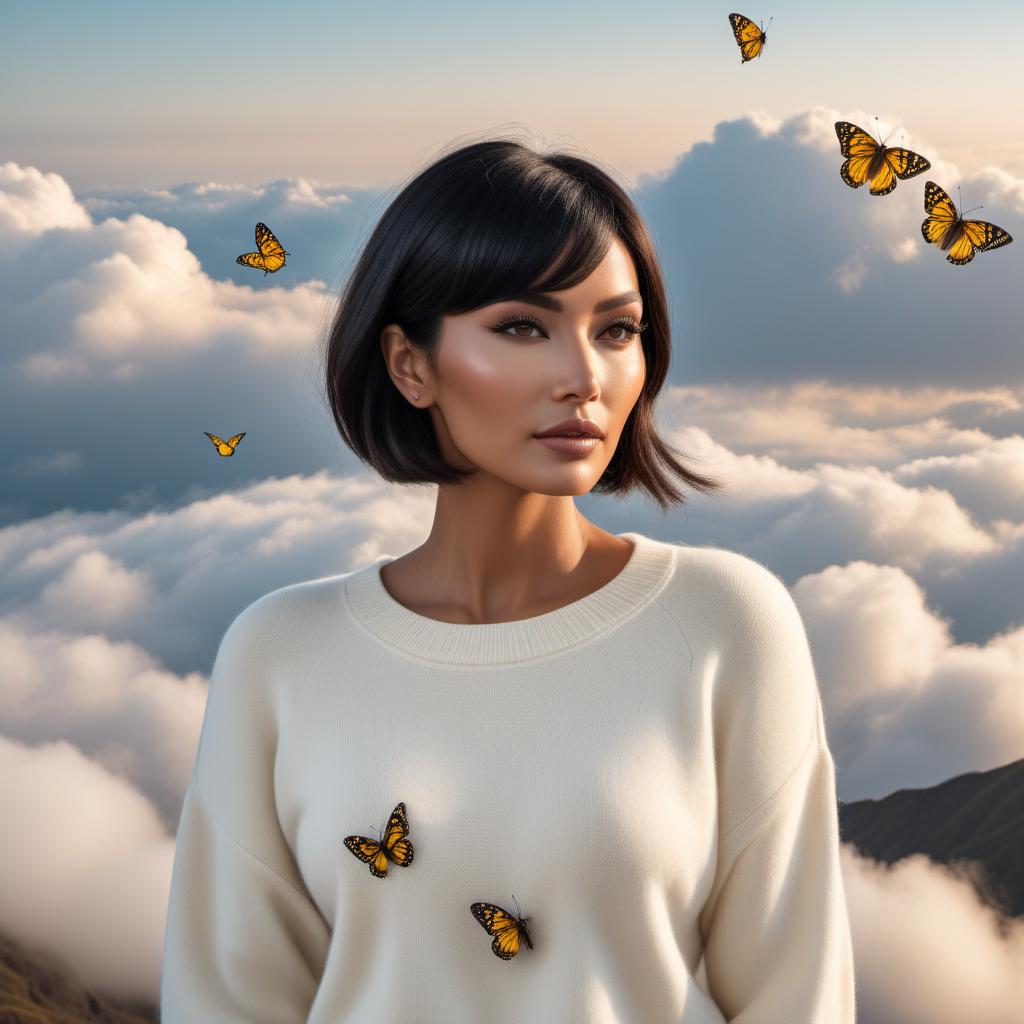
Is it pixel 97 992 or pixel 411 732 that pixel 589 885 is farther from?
pixel 97 992

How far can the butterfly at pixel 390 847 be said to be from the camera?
10.3ft

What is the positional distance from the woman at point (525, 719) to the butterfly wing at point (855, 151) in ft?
5.09

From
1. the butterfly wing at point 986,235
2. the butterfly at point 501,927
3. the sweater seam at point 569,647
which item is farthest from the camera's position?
the butterfly wing at point 986,235

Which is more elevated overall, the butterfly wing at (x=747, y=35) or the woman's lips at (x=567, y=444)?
the butterfly wing at (x=747, y=35)

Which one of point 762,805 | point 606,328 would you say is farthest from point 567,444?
point 762,805

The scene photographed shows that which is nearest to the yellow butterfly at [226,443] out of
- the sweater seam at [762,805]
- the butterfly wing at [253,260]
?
the butterfly wing at [253,260]

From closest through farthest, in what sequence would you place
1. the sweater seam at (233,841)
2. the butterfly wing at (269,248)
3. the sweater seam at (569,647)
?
the sweater seam at (569,647) → the sweater seam at (233,841) → the butterfly wing at (269,248)

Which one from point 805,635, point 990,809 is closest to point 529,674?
point 805,635

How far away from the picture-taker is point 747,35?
475cm

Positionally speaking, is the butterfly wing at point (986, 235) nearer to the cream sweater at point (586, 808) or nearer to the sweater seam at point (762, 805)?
the cream sweater at point (586, 808)

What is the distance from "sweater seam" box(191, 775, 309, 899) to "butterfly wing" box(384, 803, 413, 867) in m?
0.51

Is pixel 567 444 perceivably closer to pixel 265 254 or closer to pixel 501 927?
pixel 501 927

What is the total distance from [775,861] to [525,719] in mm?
730

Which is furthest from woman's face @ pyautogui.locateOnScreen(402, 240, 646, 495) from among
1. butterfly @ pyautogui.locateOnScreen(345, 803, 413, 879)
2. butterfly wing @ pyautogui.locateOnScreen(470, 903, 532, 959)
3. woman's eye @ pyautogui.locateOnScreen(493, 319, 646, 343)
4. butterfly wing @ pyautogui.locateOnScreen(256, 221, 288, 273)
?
butterfly wing @ pyautogui.locateOnScreen(256, 221, 288, 273)
